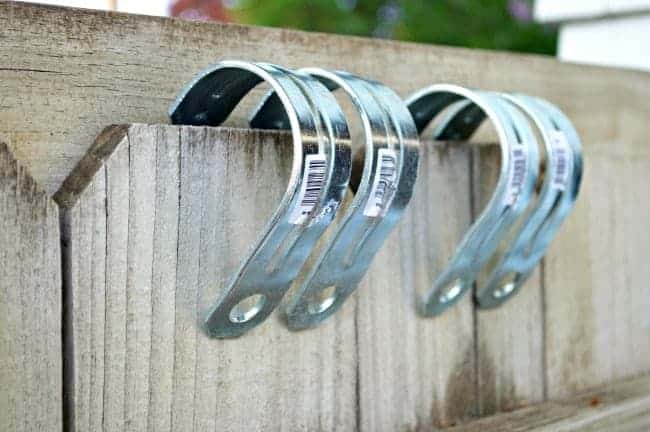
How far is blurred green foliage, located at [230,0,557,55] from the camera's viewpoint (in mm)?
3986

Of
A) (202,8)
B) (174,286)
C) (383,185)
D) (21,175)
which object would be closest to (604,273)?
(383,185)

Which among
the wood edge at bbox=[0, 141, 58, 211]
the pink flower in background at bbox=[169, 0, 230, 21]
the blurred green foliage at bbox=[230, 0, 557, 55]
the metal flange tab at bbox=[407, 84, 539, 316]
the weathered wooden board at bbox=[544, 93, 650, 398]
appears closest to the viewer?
the wood edge at bbox=[0, 141, 58, 211]

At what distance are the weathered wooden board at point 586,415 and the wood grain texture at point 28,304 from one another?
32cm

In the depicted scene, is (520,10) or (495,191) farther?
(520,10)

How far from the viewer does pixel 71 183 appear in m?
0.56

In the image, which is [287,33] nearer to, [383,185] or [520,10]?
[383,185]

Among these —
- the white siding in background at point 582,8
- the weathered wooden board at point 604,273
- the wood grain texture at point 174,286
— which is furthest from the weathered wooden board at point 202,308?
the white siding in background at point 582,8

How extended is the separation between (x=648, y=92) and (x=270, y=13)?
3.01 m

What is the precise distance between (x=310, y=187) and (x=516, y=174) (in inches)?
7.9

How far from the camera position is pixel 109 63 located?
0.59 metres

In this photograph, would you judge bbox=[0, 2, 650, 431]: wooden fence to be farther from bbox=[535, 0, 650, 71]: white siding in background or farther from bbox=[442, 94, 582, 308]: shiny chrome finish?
bbox=[535, 0, 650, 71]: white siding in background

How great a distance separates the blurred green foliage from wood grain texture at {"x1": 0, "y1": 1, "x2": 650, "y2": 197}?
3233mm

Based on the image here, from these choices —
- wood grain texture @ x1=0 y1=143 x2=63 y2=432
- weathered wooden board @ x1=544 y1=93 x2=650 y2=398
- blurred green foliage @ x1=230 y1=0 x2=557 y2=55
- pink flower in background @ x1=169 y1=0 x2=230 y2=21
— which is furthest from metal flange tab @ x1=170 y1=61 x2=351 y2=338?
pink flower in background @ x1=169 y1=0 x2=230 y2=21

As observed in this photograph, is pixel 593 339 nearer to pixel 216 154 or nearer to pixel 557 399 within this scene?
pixel 557 399
